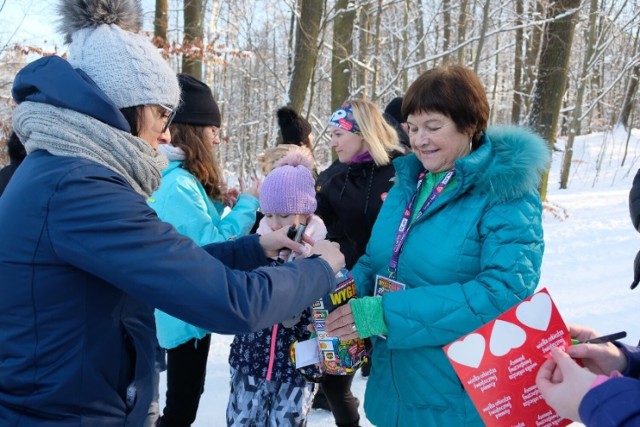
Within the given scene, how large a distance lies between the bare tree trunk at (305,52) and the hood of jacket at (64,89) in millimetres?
6417

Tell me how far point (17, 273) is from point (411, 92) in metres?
1.60

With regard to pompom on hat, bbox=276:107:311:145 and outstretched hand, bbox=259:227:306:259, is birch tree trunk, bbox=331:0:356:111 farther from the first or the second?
outstretched hand, bbox=259:227:306:259

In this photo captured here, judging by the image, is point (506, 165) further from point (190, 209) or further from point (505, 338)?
point (190, 209)

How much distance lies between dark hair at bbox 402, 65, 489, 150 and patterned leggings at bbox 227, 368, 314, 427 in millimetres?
1530

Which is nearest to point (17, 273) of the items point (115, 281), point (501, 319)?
point (115, 281)

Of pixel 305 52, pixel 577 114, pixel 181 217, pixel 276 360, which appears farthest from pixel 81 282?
pixel 577 114

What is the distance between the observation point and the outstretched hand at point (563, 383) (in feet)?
4.25

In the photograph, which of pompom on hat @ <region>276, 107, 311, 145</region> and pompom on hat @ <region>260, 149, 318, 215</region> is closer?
pompom on hat @ <region>260, 149, 318, 215</region>

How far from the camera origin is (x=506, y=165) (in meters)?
2.00

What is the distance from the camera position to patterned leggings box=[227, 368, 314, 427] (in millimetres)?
2697

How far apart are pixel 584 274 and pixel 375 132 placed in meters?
4.78

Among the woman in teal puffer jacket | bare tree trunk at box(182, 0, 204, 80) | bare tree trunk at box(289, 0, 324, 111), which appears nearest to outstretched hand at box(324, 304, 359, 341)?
the woman in teal puffer jacket

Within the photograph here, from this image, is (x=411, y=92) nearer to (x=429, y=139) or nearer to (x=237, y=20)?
(x=429, y=139)

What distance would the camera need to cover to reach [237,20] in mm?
14750
